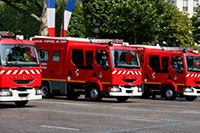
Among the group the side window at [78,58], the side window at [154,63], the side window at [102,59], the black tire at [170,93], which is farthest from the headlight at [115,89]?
the side window at [154,63]

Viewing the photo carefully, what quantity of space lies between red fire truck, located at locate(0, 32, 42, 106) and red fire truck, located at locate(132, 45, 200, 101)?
8749 mm

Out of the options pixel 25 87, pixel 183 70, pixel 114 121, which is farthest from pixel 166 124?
pixel 183 70

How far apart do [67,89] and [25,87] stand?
635 cm

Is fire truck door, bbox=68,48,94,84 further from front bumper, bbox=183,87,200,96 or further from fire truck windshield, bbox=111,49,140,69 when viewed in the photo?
front bumper, bbox=183,87,200,96

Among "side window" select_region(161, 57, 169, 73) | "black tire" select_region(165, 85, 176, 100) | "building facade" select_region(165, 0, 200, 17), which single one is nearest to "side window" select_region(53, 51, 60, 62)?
"side window" select_region(161, 57, 169, 73)

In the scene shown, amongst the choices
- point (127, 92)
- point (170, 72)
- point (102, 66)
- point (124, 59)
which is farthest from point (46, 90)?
point (170, 72)

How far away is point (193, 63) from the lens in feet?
88.6

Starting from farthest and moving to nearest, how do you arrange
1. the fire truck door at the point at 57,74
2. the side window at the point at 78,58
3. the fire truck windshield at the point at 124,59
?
the fire truck door at the point at 57,74 → the side window at the point at 78,58 → the fire truck windshield at the point at 124,59

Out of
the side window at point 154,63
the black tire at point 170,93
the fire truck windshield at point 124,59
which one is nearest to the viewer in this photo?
the fire truck windshield at point 124,59

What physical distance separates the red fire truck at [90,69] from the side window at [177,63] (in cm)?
352

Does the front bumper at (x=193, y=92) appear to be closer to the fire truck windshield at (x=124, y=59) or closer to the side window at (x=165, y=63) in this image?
the side window at (x=165, y=63)

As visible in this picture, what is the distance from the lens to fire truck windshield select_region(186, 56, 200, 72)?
88.1 feet

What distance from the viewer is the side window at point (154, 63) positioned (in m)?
28.1

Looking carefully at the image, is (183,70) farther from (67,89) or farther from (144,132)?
(144,132)
